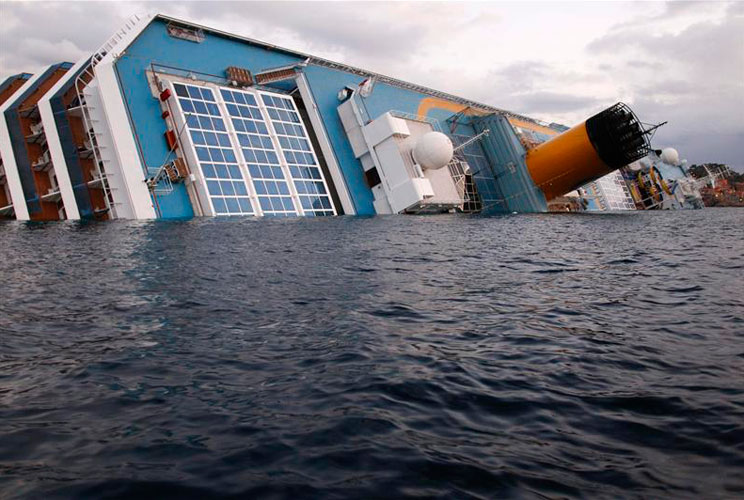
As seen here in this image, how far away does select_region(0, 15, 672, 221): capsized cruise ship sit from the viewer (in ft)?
86.2

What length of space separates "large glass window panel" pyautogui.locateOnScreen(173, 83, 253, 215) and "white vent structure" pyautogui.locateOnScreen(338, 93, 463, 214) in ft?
32.0

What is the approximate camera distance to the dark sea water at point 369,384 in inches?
137

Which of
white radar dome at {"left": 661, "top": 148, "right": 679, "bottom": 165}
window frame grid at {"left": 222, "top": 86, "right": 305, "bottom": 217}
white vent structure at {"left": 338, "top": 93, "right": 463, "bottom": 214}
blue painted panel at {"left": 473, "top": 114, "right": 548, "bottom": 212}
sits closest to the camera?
window frame grid at {"left": 222, "top": 86, "right": 305, "bottom": 217}

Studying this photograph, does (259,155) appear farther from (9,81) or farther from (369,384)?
(369,384)

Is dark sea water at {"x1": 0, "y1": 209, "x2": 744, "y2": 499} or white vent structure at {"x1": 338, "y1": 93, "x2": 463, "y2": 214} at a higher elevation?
white vent structure at {"x1": 338, "y1": 93, "x2": 463, "y2": 214}

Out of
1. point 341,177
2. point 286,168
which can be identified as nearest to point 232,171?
point 286,168

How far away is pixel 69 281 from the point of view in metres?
9.81

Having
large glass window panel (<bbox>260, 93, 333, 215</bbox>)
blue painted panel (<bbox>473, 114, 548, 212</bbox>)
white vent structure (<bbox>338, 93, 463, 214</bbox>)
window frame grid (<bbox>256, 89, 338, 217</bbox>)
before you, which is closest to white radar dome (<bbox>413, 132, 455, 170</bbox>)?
white vent structure (<bbox>338, 93, 463, 214</bbox>)

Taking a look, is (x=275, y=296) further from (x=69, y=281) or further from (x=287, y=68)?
(x=287, y=68)

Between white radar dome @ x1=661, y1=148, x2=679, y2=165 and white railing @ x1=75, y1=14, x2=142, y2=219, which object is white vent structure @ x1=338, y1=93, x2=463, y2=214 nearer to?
white railing @ x1=75, y1=14, x2=142, y2=219

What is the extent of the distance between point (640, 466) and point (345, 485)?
80.3 inches

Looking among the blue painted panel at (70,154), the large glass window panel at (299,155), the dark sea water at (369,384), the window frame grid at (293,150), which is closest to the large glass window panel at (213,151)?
the window frame grid at (293,150)

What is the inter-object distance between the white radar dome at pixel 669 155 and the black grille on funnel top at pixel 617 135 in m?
46.1

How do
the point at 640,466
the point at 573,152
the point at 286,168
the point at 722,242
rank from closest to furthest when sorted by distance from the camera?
the point at 640,466, the point at 722,242, the point at 286,168, the point at 573,152
